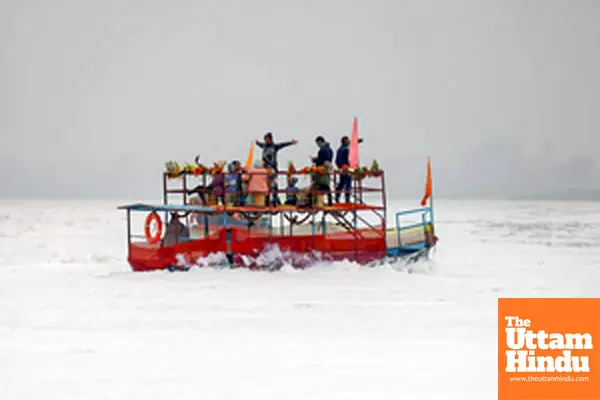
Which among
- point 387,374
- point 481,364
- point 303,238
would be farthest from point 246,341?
point 303,238

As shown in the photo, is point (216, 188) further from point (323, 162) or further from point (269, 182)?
point (323, 162)

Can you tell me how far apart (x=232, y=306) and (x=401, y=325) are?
3.82 meters

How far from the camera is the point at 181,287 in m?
19.4

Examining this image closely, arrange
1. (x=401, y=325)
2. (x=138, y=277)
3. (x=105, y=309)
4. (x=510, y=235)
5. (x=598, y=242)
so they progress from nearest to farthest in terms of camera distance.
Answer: (x=401, y=325)
(x=105, y=309)
(x=138, y=277)
(x=598, y=242)
(x=510, y=235)

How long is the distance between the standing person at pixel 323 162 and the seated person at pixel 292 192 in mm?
582

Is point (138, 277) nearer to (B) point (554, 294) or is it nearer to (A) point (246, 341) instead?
(A) point (246, 341)

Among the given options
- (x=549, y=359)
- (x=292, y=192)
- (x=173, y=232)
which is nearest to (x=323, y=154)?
(x=292, y=192)

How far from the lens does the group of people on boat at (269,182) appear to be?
22.0m

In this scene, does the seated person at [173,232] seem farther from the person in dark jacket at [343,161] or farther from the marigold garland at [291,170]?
the person in dark jacket at [343,161]

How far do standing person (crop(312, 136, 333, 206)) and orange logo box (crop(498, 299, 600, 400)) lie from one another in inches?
386

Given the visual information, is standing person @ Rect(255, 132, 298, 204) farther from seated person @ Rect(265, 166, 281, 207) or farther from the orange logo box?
the orange logo box

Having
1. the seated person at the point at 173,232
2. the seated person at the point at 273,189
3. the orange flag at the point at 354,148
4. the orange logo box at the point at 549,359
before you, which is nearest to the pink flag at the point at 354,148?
the orange flag at the point at 354,148

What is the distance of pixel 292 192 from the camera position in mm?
21719

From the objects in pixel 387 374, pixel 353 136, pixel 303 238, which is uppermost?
pixel 353 136
